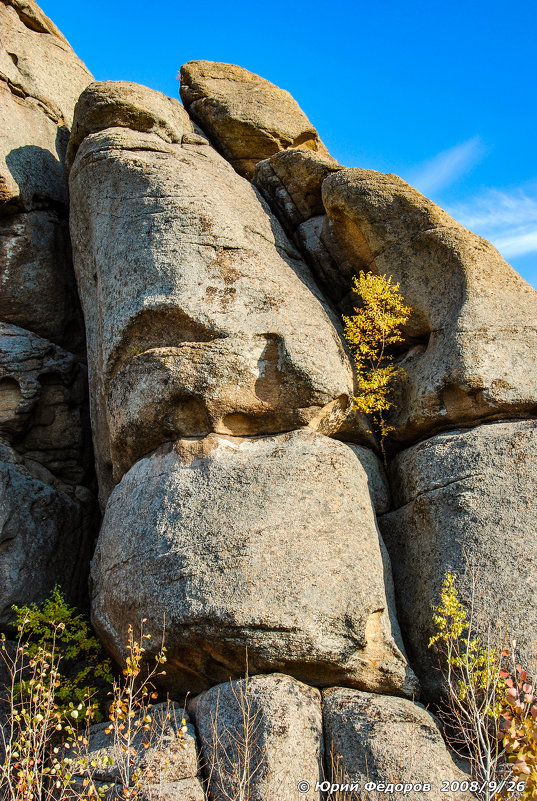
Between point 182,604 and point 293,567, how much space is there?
1.51 metres

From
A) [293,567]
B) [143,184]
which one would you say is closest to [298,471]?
[293,567]

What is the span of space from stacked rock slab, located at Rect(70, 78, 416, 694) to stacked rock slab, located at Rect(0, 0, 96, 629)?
122 cm

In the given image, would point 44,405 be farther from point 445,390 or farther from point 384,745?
point 384,745

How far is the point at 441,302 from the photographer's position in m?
12.3

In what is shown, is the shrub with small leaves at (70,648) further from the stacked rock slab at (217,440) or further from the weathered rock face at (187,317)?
the weathered rock face at (187,317)

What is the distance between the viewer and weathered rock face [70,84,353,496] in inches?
424

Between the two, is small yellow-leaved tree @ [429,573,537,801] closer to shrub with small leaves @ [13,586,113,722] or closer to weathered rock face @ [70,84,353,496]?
weathered rock face @ [70,84,353,496]

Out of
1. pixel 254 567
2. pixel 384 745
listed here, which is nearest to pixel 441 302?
pixel 254 567

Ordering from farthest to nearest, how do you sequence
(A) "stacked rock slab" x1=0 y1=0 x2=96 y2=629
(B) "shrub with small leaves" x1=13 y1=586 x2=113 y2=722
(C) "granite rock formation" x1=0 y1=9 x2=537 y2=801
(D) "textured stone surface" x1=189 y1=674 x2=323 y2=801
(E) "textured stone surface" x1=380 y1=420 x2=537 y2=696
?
(A) "stacked rock slab" x1=0 y1=0 x2=96 y2=629, (B) "shrub with small leaves" x1=13 y1=586 x2=113 y2=722, (E) "textured stone surface" x1=380 y1=420 x2=537 y2=696, (C) "granite rock formation" x1=0 y1=9 x2=537 y2=801, (D) "textured stone surface" x1=189 y1=674 x2=323 y2=801

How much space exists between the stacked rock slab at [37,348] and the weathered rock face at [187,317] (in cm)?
126

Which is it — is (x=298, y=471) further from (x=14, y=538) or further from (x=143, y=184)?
(x=143, y=184)

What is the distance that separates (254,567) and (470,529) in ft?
10.5

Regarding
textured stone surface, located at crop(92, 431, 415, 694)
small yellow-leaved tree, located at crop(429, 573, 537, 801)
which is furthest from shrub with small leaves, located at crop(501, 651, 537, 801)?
textured stone surface, located at crop(92, 431, 415, 694)

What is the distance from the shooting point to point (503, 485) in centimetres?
1022
